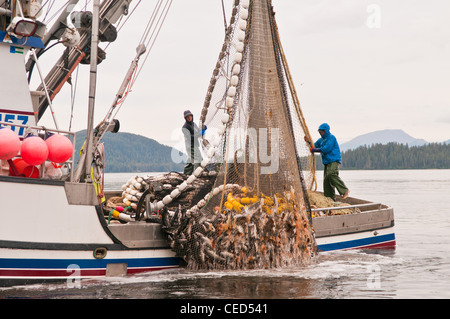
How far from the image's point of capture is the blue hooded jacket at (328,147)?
14.8 metres

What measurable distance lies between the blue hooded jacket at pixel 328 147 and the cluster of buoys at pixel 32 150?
270 inches

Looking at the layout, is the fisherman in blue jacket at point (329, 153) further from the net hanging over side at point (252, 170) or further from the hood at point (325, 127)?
the net hanging over side at point (252, 170)

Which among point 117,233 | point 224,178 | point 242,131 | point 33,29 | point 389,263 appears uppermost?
point 33,29

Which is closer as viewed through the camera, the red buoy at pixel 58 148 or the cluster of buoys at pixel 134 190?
the red buoy at pixel 58 148

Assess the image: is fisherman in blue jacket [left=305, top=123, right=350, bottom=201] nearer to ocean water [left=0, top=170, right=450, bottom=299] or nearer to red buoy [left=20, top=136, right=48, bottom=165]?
ocean water [left=0, top=170, right=450, bottom=299]

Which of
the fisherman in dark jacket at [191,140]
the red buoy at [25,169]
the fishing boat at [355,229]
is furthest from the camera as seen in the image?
the fisherman in dark jacket at [191,140]

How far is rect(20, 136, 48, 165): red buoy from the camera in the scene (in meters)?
9.55

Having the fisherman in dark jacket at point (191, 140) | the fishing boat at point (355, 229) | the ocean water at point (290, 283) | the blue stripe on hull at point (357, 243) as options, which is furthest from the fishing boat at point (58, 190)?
the blue stripe on hull at point (357, 243)

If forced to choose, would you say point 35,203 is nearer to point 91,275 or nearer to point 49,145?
point 49,145

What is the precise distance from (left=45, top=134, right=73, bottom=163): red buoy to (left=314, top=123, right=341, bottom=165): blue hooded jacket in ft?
22.5

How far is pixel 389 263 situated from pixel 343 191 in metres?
2.28

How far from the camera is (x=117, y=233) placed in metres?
10.7

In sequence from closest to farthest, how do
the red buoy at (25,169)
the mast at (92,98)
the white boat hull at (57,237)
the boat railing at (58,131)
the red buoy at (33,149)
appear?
the red buoy at (33,149), the white boat hull at (57,237), the boat railing at (58,131), the red buoy at (25,169), the mast at (92,98)
